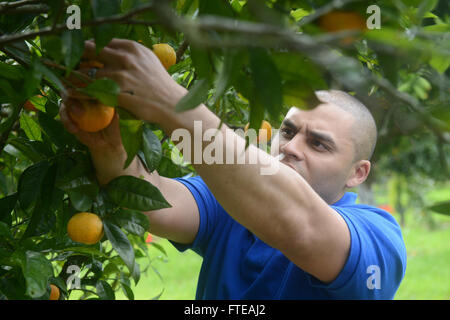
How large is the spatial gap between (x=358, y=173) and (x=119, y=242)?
3.03 ft

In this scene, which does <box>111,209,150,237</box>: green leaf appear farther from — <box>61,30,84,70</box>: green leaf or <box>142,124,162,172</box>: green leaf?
<box>61,30,84,70</box>: green leaf

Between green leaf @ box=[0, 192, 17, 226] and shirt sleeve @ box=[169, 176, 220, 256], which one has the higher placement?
green leaf @ box=[0, 192, 17, 226]

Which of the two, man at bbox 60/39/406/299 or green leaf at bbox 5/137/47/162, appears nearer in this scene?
man at bbox 60/39/406/299

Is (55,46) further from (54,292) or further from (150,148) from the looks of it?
(54,292)

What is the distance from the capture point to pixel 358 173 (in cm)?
147

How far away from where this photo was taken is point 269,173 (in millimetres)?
863

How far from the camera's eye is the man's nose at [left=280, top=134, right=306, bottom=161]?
1.30 meters

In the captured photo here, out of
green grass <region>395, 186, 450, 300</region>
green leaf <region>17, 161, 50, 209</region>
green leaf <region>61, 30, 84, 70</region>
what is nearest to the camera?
green leaf <region>61, 30, 84, 70</region>

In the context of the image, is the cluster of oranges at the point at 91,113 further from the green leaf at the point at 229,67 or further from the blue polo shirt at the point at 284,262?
the blue polo shirt at the point at 284,262

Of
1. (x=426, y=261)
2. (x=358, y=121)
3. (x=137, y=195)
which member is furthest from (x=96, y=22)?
(x=426, y=261)

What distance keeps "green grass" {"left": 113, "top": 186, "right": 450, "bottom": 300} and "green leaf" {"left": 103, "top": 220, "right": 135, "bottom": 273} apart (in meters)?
2.47

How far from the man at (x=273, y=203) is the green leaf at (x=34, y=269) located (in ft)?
0.48

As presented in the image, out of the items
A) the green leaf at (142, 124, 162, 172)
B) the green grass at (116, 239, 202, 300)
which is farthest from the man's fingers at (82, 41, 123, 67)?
the green grass at (116, 239, 202, 300)

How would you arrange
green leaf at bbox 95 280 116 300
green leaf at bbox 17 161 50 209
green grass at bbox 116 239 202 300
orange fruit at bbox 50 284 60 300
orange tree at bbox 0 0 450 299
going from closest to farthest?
orange tree at bbox 0 0 450 299, green leaf at bbox 17 161 50 209, orange fruit at bbox 50 284 60 300, green leaf at bbox 95 280 116 300, green grass at bbox 116 239 202 300
